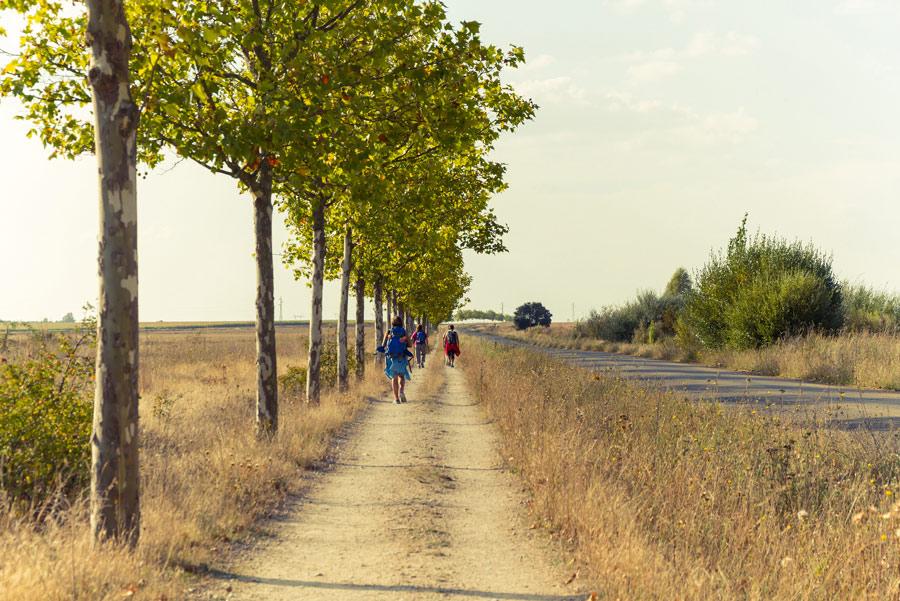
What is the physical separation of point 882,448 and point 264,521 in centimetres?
805

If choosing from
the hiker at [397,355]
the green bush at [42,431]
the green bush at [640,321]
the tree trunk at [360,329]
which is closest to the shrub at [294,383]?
the hiker at [397,355]

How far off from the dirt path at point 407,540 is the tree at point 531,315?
14930cm

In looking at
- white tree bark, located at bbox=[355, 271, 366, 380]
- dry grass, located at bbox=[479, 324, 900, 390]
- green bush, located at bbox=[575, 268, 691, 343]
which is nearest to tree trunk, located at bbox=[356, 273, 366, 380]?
white tree bark, located at bbox=[355, 271, 366, 380]

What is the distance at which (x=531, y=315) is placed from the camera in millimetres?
163125

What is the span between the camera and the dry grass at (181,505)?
5727 mm

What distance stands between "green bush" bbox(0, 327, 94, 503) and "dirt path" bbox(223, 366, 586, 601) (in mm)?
2158

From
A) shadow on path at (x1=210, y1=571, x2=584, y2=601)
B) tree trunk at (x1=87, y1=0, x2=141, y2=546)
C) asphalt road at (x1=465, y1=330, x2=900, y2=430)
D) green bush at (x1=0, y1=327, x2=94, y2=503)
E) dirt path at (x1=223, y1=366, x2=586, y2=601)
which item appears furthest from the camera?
asphalt road at (x1=465, y1=330, x2=900, y2=430)

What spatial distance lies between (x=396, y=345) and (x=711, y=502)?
1421 centimetres

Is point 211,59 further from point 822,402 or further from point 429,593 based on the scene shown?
point 822,402

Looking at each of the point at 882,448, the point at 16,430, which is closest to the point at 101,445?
the point at 16,430

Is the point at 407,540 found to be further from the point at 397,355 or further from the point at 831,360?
Result: the point at 831,360

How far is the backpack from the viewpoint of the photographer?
20.8 meters

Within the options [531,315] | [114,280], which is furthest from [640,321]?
[531,315]

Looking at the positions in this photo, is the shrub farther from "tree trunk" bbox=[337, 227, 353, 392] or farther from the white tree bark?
the white tree bark
